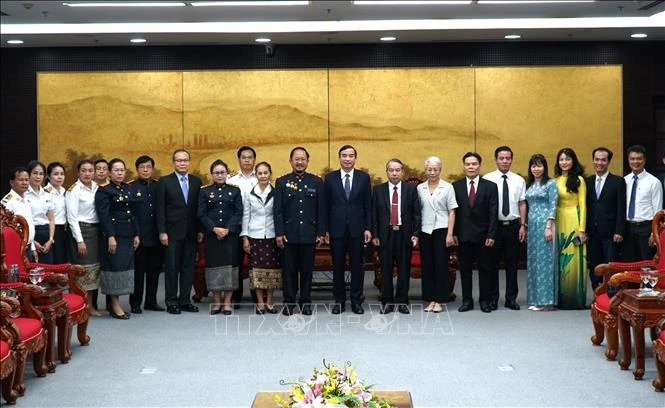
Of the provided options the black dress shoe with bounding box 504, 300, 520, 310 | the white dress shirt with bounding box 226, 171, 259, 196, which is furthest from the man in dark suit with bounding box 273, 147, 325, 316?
the black dress shoe with bounding box 504, 300, 520, 310

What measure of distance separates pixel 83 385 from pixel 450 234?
423 centimetres

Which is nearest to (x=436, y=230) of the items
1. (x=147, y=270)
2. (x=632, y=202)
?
(x=632, y=202)

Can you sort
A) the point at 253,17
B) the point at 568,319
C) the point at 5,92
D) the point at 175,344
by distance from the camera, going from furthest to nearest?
the point at 5,92
the point at 253,17
the point at 568,319
the point at 175,344

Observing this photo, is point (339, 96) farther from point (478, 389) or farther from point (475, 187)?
point (478, 389)

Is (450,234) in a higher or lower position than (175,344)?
higher

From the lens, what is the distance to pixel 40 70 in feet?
44.3

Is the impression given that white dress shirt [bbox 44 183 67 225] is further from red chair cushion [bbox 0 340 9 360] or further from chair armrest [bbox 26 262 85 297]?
red chair cushion [bbox 0 340 9 360]

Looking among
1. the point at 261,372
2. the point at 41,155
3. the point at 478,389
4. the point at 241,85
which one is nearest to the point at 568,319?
the point at 478,389

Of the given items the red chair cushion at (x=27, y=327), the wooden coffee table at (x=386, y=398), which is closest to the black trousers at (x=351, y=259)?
the red chair cushion at (x=27, y=327)

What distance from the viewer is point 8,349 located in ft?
17.7

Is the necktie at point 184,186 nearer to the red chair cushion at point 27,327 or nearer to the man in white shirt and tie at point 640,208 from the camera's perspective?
the red chair cushion at point 27,327

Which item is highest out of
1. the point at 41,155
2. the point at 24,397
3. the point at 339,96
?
the point at 339,96

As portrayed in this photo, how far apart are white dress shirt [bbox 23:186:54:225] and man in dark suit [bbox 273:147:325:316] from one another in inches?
89.5

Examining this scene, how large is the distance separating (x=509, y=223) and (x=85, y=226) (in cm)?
437
